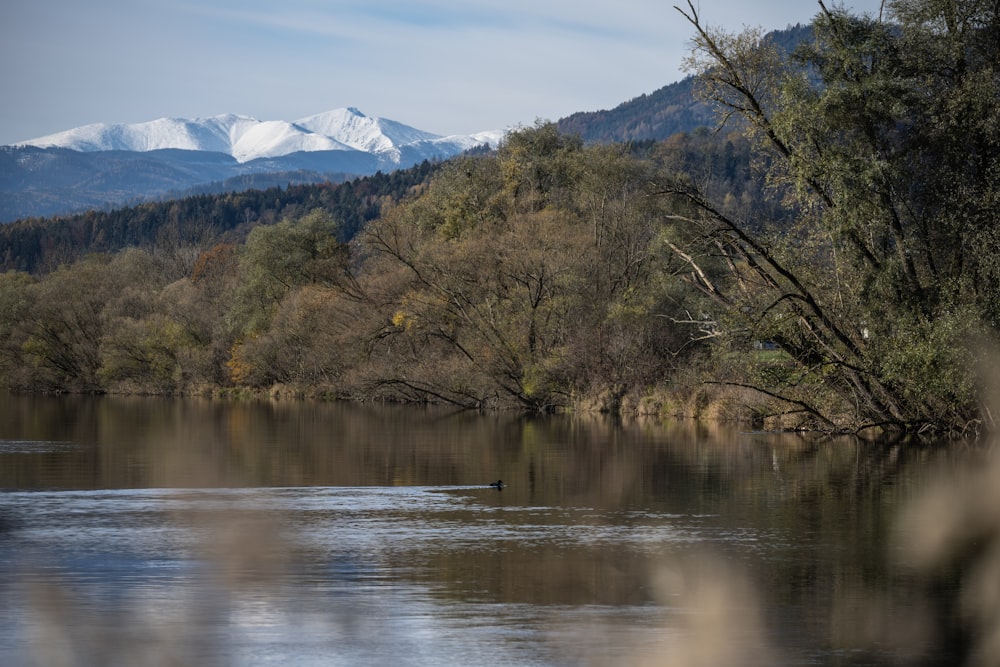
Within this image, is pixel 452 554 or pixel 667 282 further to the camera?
pixel 667 282

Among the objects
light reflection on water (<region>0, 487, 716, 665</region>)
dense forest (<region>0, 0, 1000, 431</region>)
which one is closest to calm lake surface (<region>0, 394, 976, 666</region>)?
light reflection on water (<region>0, 487, 716, 665</region>)

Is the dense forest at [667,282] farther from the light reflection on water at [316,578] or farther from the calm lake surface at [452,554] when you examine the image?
the light reflection on water at [316,578]

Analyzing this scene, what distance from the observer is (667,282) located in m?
53.7

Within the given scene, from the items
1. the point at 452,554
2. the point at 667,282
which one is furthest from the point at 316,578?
the point at 667,282

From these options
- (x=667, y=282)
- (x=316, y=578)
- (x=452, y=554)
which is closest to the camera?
(x=316, y=578)

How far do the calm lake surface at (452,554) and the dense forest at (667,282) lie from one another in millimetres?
4476

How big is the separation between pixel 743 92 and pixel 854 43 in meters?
3.63

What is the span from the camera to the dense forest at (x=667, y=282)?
3562cm

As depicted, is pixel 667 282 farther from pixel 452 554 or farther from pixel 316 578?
pixel 316 578

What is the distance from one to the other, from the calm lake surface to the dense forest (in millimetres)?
4476

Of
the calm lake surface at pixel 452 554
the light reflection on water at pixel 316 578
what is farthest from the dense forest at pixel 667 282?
the light reflection on water at pixel 316 578

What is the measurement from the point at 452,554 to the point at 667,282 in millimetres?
37076

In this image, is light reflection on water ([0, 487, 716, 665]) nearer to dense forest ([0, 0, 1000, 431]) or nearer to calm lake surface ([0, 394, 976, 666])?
calm lake surface ([0, 394, 976, 666])

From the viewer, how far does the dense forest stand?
35625 mm
